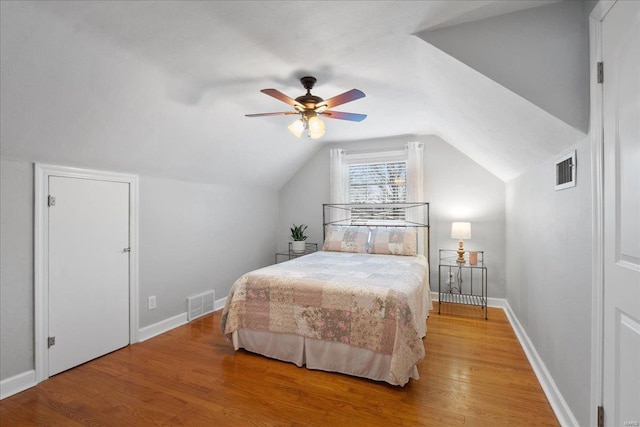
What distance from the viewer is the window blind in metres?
4.53

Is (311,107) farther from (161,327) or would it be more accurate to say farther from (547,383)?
(161,327)

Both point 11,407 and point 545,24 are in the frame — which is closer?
point 545,24

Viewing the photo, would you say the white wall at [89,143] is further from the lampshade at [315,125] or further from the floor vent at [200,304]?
the lampshade at [315,125]

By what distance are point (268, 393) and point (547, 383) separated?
6.43 feet

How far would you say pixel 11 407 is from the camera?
2.01 meters

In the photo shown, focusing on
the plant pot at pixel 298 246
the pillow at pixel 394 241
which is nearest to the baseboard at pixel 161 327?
the plant pot at pixel 298 246

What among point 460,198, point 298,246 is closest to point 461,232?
point 460,198

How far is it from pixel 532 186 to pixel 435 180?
5.77 ft

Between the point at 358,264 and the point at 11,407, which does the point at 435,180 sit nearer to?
the point at 358,264

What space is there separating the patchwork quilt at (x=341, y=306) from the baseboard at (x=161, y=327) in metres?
0.99

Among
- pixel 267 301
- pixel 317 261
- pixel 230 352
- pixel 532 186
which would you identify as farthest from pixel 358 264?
pixel 532 186

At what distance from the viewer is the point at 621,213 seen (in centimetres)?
125

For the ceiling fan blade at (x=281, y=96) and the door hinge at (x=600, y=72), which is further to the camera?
the ceiling fan blade at (x=281, y=96)

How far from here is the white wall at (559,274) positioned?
155 cm
